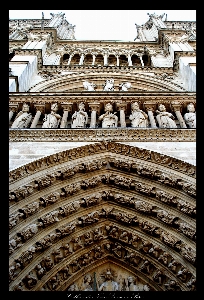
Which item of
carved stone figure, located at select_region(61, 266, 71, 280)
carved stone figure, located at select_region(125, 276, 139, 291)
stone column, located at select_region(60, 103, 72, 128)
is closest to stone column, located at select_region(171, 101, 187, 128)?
stone column, located at select_region(60, 103, 72, 128)

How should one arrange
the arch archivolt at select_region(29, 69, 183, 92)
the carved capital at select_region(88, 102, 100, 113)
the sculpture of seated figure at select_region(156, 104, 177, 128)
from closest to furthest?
the sculpture of seated figure at select_region(156, 104, 177, 128), the carved capital at select_region(88, 102, 100, 113), the arch archivolt at select_region(29, 69, 183, 92)

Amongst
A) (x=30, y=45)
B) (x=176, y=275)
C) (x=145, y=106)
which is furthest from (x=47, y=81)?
(x=176, y=275)

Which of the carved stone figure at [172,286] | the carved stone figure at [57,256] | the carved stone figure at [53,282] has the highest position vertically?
the carved stone figure at [57,256]

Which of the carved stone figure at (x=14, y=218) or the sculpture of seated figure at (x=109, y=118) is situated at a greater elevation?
the sculpture of seated figure at (x=109, y=118)

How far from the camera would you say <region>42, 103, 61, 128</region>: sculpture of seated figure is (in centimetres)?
929

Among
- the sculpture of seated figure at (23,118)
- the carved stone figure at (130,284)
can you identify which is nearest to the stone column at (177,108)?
the sculpture of seated figure at (23,118)

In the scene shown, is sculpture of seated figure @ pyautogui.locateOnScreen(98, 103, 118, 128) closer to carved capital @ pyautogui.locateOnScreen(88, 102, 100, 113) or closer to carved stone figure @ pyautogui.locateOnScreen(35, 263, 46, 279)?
carved capital @ pyautogui.locateOnScreen(88, 102, 100, 113)

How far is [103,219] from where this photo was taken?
325 inches

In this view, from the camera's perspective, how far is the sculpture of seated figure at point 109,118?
9.30 m

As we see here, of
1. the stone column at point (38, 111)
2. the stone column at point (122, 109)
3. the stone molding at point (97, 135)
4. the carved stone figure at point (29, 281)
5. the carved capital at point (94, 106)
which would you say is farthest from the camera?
the carved capital at point (94, 106)

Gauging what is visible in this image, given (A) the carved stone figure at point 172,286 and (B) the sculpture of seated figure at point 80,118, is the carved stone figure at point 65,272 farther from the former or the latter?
(B) the sculpture of seated figure at point 80,118

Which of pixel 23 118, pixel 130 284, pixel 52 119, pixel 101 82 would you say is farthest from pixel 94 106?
pixel 101 82

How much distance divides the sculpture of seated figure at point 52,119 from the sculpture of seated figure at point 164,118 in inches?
93.4

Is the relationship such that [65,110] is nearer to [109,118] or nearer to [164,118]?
[109,118]
